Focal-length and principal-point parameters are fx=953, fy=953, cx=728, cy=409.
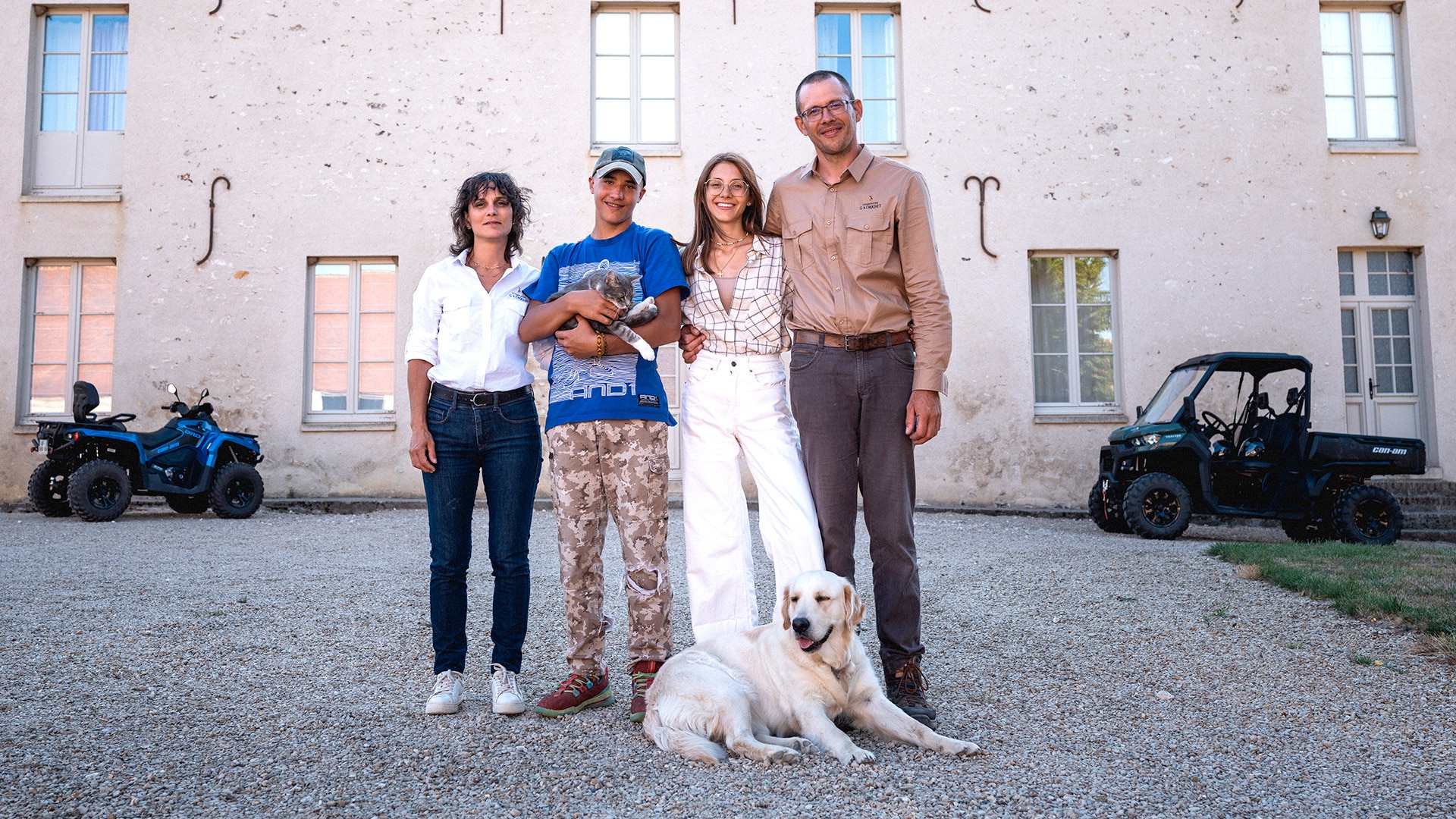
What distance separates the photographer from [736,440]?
9.98 feet

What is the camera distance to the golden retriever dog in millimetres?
2553

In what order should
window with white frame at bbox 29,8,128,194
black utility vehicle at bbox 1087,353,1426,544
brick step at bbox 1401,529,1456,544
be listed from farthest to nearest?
1. window with white frame at bbox 29,8,128,194
2. brick step at bbox 1401,529,1456,544
3. black utility vehicle at bbox 1087,353,1426,544

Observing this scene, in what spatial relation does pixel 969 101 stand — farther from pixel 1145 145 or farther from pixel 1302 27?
pixel 1302 27

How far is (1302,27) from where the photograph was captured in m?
10.8

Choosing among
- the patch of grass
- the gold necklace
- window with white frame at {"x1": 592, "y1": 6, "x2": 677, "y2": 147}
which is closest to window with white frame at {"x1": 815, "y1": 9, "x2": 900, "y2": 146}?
window with white frame at {"x1": 592, "y1": 6, "x2": 677, "y2": 147}

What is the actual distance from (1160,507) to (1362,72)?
6.68 meters

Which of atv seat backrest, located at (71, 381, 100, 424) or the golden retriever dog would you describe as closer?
the golden retriever dog

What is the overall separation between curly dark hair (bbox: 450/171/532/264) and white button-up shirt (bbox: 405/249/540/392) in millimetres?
118

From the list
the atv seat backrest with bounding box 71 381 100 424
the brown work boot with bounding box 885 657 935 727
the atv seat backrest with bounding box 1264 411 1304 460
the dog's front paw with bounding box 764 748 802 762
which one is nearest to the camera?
the dog's front paw with bounding box 764 748 802 762

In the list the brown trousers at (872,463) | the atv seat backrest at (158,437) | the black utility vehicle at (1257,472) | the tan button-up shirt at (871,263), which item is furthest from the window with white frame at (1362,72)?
the atv seat backrest at (158,437)

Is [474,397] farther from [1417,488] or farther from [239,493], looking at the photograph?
[1417,488]

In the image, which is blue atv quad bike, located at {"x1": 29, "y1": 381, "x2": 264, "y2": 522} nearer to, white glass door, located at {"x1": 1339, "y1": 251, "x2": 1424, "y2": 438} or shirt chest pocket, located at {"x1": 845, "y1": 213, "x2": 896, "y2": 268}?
shirt chest pocket, located at {"x1": 845, "y1": 213, "x2": 896, "y2": 268}

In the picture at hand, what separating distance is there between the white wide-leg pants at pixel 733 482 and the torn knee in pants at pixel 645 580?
105mm

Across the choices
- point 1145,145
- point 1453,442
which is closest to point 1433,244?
point 1453,442
